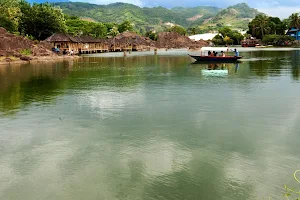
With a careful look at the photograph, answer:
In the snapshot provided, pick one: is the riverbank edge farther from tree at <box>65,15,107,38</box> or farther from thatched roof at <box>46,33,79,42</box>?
tree at <box>65,15,107,38</box>

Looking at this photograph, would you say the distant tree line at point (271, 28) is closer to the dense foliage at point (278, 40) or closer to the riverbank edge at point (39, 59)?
the dense foliage at point (278, 40)

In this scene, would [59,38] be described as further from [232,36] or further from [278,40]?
[232,36]

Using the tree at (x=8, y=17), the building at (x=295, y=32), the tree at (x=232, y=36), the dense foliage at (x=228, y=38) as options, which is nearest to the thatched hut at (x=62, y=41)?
the tree at (x=8, y=17)

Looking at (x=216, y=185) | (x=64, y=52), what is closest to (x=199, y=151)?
(x=216, y=185)

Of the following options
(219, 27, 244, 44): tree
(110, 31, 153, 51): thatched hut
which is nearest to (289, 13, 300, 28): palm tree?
(219, 27, 244, 44): tree

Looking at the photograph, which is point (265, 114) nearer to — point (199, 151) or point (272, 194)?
point (199, 151)

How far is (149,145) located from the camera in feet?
46.2

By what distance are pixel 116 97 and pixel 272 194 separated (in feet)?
52.8

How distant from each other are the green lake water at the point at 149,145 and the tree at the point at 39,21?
209 feet

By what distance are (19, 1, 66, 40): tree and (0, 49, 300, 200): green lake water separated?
6372cm

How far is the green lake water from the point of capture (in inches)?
408

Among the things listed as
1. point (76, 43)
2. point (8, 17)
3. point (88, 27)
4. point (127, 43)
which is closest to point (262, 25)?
point (127, 43)

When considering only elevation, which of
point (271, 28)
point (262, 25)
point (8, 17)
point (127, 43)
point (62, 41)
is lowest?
point (62, 41)

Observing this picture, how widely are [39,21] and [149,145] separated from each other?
258ft
